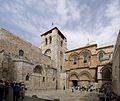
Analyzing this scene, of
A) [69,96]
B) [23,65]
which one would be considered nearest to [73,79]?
[23,65]

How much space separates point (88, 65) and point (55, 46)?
868 centimetres

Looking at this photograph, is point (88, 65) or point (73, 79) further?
point (73, 79)

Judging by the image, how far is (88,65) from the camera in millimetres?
33469

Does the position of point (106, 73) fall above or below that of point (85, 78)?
above

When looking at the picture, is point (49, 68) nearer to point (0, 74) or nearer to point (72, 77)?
point (72, 77)

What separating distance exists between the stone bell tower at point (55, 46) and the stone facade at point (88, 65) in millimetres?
1712

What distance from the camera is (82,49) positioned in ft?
116

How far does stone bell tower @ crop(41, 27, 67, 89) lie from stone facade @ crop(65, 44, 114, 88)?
171 cm

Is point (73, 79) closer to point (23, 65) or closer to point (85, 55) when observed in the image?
point (85, 55)

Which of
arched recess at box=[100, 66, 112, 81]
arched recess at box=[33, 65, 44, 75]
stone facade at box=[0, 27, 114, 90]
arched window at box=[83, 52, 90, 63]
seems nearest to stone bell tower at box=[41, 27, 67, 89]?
stone facade at box=[0, 27, 114, 90]

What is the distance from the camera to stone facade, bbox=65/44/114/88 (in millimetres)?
28781

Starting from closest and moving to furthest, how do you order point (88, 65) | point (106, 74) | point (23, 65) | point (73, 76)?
point (23, 65)
point (106, 74)
point (88, 65)
point (73, 76)

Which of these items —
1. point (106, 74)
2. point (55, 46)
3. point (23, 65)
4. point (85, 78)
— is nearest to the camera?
point (23, 65)

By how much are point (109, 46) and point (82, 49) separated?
18.3 ft
